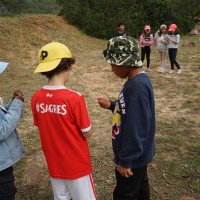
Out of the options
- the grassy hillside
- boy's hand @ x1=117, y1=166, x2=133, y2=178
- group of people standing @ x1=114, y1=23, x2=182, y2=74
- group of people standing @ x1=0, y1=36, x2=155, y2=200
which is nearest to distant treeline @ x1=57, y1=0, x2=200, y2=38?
the grassy hillside

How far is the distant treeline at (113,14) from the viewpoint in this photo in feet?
51.4

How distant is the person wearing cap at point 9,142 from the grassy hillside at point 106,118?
82 cm

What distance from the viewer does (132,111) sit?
1.97 m

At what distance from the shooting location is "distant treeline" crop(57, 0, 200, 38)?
1566 cm

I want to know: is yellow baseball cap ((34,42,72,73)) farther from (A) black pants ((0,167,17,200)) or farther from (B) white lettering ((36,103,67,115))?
(A) black pants ((0,167,17,200))

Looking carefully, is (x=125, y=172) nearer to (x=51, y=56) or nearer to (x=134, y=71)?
(x=134, y=71)

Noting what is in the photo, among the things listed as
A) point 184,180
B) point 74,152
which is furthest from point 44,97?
point 184,180

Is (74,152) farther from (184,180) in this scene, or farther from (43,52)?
(184,180)

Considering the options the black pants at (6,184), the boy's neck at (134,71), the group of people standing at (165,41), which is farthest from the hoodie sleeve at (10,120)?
the group of people standing at (165,41)

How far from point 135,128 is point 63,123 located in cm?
44

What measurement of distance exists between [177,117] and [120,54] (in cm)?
343

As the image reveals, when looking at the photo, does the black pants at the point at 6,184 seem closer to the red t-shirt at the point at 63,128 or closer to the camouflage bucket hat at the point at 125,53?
the red t-shirt at the point at 63,128

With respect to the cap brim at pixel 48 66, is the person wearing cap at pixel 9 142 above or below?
below

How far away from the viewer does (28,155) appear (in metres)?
3.98
